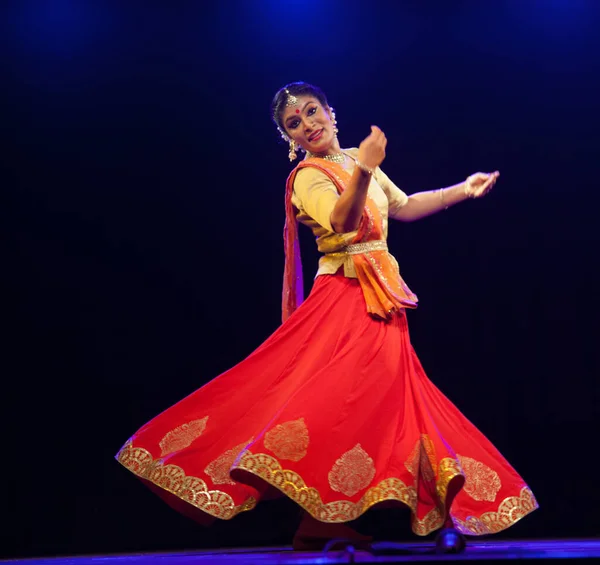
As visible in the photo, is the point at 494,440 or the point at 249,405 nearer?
the point at 249,405

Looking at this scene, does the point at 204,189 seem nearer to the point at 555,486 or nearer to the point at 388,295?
the point at 388,295

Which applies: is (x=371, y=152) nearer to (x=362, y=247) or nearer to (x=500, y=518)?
(x=362, y=247)

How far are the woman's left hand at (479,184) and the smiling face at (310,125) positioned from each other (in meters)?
0.38

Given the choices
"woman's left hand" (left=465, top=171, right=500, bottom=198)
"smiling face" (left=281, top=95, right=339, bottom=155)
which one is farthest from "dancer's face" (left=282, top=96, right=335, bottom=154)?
"woman's left hand" (left=465, top=171, right=500, bottom=198)

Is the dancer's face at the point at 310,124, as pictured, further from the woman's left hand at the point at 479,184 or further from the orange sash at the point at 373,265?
the woman's left hand at the point at 479,184

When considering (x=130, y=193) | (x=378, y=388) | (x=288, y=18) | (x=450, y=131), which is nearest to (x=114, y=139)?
(x=130, y=193)

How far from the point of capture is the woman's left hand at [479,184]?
2150mm

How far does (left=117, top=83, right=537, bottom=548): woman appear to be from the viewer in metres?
1.73

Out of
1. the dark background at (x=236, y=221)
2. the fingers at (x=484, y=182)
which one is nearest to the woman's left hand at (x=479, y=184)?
the fingers at (x=484, y=182)

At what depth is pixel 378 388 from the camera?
1871 mm

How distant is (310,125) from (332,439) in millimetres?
866

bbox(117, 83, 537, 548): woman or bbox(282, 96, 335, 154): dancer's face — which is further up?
bbox(282, 96, 335, 154): dancer's face

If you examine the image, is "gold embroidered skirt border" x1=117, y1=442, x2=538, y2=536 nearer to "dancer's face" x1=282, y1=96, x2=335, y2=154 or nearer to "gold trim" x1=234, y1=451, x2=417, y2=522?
"gold trim" x1=234, y1=451, x2=417, y2=522

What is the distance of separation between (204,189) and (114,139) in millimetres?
425
